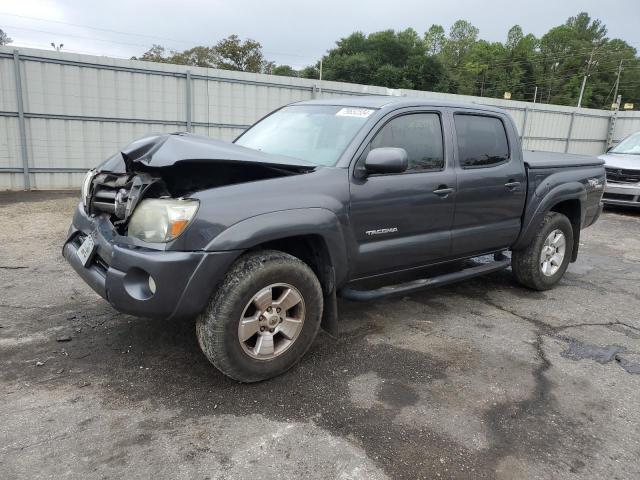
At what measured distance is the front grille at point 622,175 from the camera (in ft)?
33.6

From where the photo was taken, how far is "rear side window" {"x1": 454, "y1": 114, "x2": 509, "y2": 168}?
168 inches

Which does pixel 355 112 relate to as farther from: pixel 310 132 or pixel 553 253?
pixel 553 253

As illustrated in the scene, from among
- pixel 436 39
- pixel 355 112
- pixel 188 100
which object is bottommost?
pixel 355 112

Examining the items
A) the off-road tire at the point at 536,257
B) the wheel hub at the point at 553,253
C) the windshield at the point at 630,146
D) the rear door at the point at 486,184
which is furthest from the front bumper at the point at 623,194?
the rear door at the point at 486,184

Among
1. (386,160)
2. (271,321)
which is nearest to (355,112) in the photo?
(386,160)

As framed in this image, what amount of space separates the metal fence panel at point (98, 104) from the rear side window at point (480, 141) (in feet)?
15.0

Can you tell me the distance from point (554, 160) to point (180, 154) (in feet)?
13.0

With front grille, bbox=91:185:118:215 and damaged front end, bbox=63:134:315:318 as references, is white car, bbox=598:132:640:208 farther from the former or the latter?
front grille, bbox=91:185:118:215

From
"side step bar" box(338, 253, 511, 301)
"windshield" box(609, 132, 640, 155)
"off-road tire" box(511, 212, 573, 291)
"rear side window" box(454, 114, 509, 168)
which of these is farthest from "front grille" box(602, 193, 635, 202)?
"rear side window" box(454, 114, 509, 168)

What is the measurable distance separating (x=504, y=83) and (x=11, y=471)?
3254 inches

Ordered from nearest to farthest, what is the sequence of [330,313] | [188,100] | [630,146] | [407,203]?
1. [330,313]
2. [407,203]
3. [188,100]
4. [630,146]

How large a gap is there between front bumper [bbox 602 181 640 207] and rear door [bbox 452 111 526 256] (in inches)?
275

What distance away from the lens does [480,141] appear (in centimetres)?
444

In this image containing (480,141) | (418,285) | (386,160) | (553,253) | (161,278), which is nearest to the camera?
(161,278)
